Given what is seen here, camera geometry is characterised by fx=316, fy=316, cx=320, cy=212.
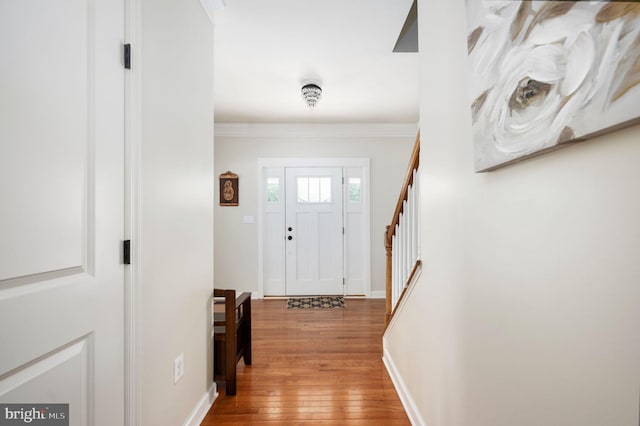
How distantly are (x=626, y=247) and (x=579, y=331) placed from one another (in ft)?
0.69

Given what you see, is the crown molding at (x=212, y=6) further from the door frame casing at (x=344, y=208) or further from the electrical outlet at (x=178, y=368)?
the door frame casing at (x=344, y=208)

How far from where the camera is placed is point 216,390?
212 centimetres

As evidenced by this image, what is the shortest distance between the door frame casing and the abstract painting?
365 cm

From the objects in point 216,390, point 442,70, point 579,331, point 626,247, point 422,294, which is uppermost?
point 442,70

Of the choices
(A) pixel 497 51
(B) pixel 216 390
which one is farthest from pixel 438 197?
(B) pixel 216 390

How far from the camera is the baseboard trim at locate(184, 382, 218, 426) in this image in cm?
172

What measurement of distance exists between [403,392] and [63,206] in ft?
6.63

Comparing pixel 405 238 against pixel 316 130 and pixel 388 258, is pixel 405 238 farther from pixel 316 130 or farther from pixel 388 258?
pixel 316 130

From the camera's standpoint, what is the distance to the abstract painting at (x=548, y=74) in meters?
0.53

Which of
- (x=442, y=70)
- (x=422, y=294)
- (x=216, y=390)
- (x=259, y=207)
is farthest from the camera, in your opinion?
(x=259, y=207)

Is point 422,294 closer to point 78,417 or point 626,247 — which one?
point 626,247

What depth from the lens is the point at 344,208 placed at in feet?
15.4
